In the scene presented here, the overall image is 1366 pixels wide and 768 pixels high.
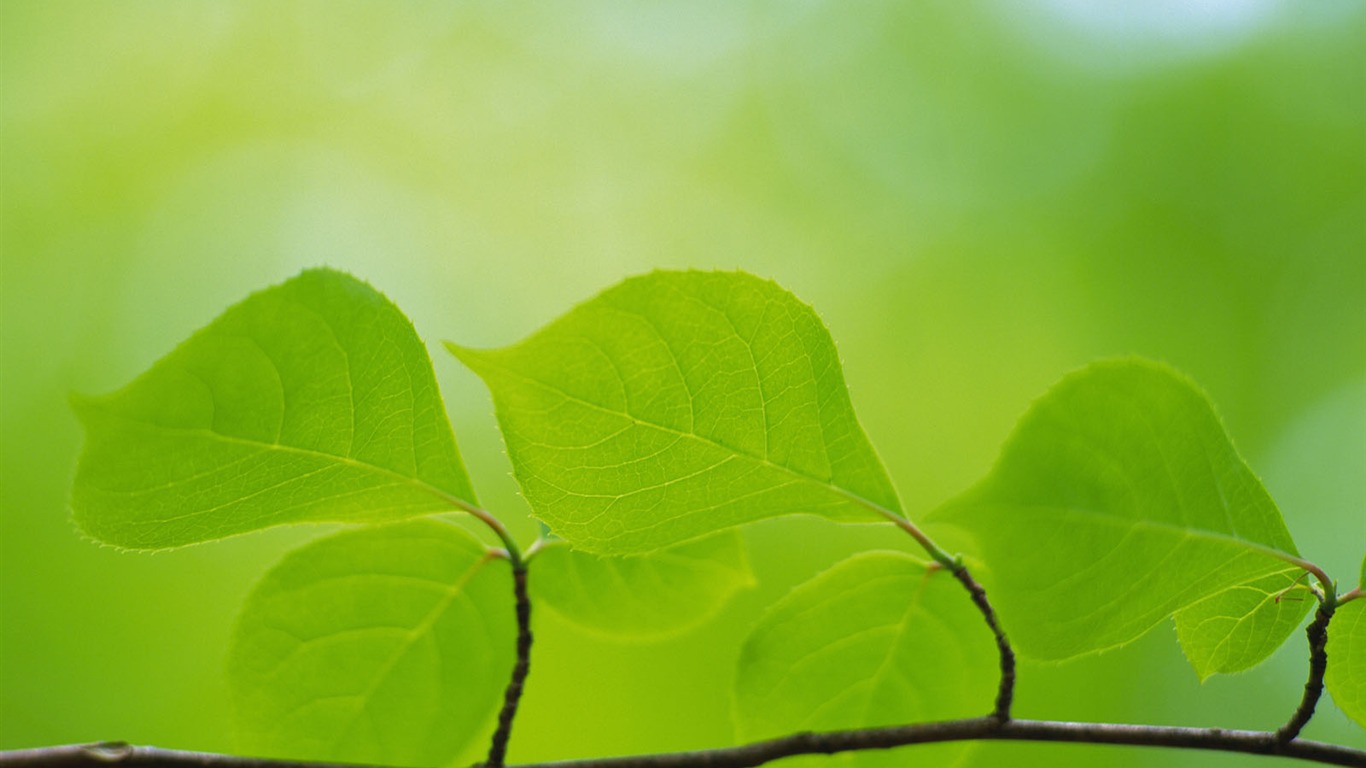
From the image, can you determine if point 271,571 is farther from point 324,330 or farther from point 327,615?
point 324,330

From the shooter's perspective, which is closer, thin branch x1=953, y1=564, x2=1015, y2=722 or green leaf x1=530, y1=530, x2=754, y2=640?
thin branch x1=953, y1=564, x2=1015, y2=722

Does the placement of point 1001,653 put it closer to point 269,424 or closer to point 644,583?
point 644,583

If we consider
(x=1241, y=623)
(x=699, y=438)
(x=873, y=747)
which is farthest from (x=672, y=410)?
(x=1241, y=623)

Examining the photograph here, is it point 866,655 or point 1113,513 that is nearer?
point 1113,513

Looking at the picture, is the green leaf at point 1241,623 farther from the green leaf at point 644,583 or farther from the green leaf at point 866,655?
the green leaf at point 644,583

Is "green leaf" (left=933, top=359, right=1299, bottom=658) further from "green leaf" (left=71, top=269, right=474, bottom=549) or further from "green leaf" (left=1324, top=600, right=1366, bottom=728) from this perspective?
"green leaf" (left=71, top=269, right=474, bottom=549)

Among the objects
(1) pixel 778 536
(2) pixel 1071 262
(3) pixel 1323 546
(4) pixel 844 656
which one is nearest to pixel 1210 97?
(2) pixel 1071 262

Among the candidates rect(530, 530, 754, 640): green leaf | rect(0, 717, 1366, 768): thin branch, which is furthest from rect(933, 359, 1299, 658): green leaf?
rect(530, 530, 754, 640): green leaf
